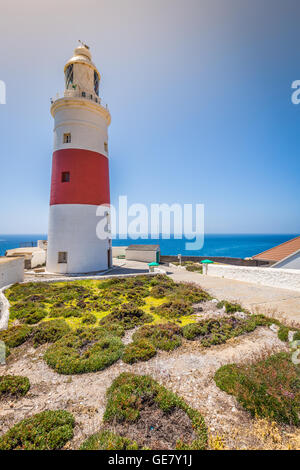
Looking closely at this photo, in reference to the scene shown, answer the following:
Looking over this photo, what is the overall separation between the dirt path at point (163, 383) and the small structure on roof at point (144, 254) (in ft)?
76.3

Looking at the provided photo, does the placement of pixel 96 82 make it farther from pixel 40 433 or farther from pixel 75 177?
pixel 40 433

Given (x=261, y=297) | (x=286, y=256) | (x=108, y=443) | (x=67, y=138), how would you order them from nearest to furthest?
(x=108, y=443) < (x=261, y=297) < (x=286, y=256) < (x=67, y=138)

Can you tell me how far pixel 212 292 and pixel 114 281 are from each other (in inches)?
279

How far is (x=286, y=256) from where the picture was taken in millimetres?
18375

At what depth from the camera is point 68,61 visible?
19328 mm

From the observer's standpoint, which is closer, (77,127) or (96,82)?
(77,127)

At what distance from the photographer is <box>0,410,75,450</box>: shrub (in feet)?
12.8

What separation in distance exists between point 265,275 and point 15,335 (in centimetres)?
1491

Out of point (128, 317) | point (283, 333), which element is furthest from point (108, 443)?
point (283, 333)

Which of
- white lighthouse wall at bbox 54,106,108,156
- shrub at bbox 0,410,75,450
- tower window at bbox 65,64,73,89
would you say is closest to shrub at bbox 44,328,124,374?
shrub at bbox 0,410,75,450

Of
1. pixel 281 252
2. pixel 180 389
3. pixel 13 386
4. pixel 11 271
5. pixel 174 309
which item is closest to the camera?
pixel 180 389

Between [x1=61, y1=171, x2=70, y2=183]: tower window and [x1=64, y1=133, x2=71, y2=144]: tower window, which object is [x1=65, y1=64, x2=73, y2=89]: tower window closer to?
[x1=64, y1=133, x2=71, y2=144]: tower window

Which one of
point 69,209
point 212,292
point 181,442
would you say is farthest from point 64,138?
point 181,442
